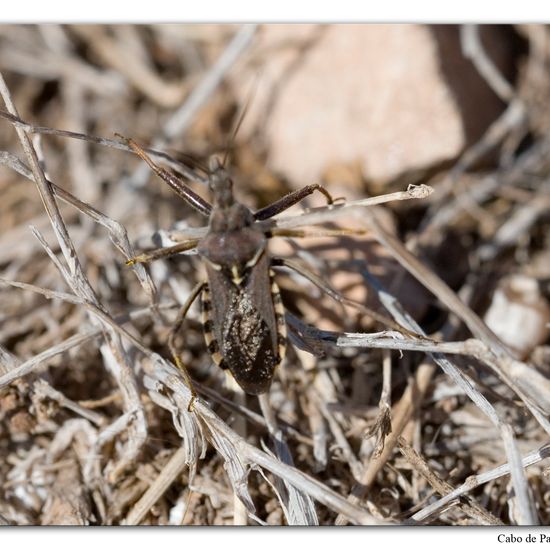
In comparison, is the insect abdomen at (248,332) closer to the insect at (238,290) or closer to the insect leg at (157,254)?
the insect at (238,290)

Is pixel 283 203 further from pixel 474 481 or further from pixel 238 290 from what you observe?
pixel 474 481

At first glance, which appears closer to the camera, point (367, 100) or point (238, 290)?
point (238, 290)

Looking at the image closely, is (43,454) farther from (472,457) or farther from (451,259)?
(451,259)

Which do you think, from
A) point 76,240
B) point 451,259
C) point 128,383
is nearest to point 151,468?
point 128,383

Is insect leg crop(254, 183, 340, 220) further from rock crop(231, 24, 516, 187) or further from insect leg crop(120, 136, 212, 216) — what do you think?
rock crop(231, 24, 516, 187)
